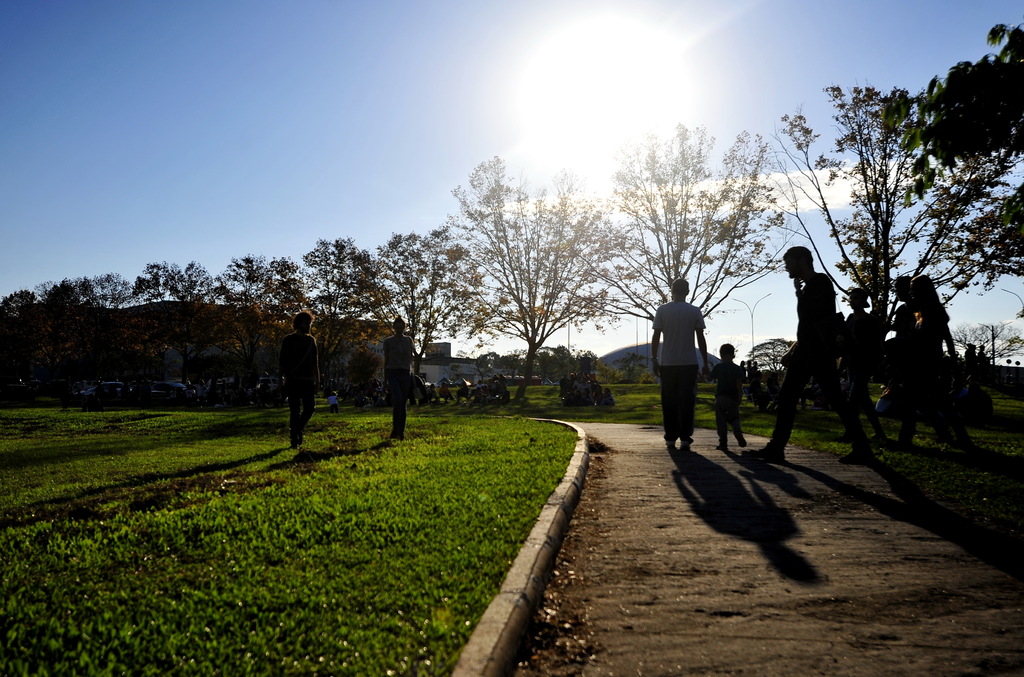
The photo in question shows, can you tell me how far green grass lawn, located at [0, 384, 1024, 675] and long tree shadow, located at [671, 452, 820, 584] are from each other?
1.22 meters

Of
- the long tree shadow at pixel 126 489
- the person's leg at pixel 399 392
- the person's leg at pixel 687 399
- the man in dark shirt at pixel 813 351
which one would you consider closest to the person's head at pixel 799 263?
the man in dark shirt at pixel 813 351

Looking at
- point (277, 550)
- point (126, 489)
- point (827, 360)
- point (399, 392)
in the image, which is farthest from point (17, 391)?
point (827, 360)

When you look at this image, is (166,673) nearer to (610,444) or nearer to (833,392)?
(833,392)

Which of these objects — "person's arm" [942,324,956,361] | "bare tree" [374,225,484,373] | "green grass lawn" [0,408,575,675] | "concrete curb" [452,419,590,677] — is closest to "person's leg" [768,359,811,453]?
"person's arm" [942,324,956,361]

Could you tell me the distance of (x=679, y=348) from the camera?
843 centimetres

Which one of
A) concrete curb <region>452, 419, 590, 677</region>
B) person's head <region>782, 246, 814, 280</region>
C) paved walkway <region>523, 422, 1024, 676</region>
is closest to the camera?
concrete curb <region>452, 419, 590, 677</region>

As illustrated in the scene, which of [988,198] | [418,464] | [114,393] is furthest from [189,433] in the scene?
[114,393]

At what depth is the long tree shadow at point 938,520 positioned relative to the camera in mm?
3885

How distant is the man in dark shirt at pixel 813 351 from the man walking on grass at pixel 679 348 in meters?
1.30

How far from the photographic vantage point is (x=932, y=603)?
10.4 feet

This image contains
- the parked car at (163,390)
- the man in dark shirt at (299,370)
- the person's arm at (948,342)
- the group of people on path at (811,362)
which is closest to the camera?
the group of people on path at (811,362)

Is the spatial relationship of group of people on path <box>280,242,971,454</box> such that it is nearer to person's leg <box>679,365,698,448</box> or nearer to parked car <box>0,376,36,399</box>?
person's leg <box>679,365,698,448</box>

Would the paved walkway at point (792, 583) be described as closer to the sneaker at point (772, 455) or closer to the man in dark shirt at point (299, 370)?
the sneaker at point (772, 455)

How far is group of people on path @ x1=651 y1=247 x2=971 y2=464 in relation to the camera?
6.85 metres
